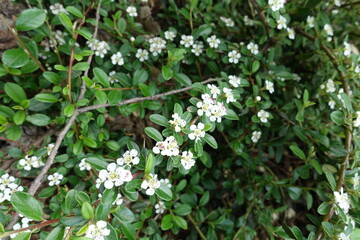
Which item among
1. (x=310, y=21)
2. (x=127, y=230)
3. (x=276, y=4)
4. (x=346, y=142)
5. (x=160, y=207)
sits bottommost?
(x=160, y=207)

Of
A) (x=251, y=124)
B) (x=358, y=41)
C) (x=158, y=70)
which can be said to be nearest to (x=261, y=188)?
(x=251, y=124)

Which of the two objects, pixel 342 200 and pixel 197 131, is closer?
pixel 197 131

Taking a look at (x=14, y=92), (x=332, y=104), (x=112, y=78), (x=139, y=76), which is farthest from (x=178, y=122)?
(x=332, y=104)

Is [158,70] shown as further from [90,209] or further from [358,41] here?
[358,41]

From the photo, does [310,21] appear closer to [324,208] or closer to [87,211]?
[324,208]

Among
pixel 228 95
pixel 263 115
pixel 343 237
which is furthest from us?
pixel 263 115

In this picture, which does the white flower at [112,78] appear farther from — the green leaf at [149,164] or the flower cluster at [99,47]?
the green leaf at [149,164]

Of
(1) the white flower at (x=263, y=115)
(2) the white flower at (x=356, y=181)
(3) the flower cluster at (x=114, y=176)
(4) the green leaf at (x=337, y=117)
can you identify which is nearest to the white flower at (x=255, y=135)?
(1) the white flower at (x=263, y=115)

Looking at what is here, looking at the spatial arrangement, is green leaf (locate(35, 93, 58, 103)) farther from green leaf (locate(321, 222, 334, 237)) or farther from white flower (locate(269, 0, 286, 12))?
green leaf (locate(321, 222, 334, 237))
